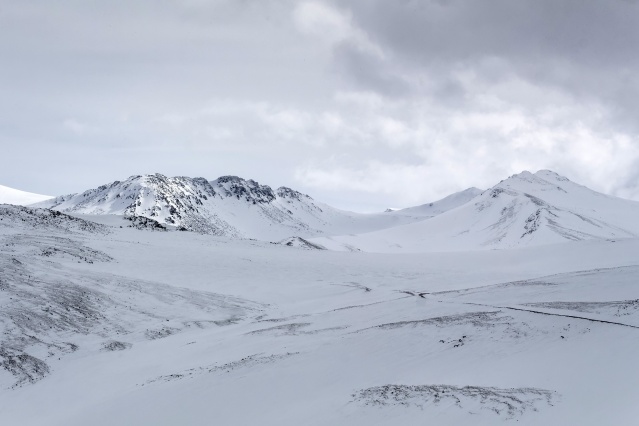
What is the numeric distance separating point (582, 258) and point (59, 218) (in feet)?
204

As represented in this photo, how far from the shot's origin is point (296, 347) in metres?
20.0

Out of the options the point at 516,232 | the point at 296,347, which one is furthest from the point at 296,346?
the point at 516,232

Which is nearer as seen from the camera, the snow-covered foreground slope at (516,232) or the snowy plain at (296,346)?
the snowy plain at (296,346)

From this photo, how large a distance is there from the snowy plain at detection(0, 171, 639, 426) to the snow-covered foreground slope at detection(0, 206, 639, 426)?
0.28 feet

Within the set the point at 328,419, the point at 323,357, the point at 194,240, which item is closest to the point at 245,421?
the point at 328,419

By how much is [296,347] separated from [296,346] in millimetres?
172

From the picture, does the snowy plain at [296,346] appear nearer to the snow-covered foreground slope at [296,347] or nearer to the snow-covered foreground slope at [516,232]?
the snow-covered foreground slope at [296,347]

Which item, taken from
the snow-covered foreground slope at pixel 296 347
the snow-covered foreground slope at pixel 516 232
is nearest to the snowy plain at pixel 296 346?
the snow-covered foreground slope at pixel 296 347

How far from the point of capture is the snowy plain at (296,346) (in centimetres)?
1274

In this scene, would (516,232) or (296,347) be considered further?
(516,232)

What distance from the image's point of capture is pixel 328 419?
12.4 m

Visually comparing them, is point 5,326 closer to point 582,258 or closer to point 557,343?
point 557,343

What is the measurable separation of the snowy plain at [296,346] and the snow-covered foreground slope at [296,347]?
9 cm

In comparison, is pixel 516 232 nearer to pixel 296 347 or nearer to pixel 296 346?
pixel 296 346
